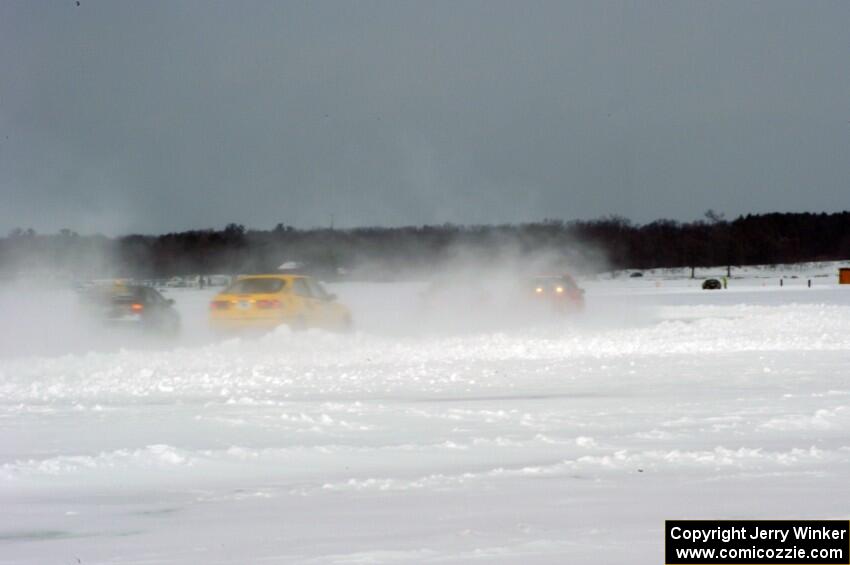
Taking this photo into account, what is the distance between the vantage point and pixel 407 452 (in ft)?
32.2

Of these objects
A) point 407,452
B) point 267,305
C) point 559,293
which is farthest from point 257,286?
point 407,452

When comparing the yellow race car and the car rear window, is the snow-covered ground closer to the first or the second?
the yellow race car

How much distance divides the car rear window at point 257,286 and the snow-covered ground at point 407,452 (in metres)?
2.95

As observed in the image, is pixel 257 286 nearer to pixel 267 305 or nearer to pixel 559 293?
pixel 267 305

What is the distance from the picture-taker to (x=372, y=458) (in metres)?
9.55

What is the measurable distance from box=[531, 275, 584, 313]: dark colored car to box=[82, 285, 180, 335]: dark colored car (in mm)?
13063

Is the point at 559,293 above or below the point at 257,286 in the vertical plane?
below

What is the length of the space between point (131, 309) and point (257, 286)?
2.81 meters

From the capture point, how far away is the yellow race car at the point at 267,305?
2228 cm

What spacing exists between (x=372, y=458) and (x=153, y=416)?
3.70 metres

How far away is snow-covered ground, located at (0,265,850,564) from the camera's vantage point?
6.83m

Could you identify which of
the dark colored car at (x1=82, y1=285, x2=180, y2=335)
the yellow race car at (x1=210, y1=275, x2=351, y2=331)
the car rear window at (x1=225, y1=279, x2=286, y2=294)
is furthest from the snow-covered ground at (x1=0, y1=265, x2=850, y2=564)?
the dark colored car at (x1=82, y1=285, x2=180, y2=335)

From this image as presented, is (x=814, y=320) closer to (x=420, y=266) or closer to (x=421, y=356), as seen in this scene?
(x=421, y=356)

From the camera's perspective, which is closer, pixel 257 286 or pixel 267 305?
pixel 267 305
